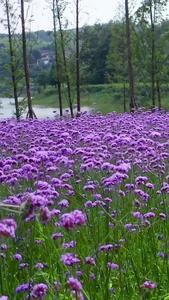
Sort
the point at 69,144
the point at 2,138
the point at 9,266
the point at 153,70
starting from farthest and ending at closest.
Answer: the point at 153,70 < the point at 2,138 < the point at 69,144 < the point at 9,266

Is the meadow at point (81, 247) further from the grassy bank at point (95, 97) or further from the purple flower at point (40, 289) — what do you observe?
the grassy bank at point (95, 97)

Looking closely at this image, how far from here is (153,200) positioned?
597cm

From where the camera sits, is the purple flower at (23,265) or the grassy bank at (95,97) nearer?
the purple flower at (23,265)

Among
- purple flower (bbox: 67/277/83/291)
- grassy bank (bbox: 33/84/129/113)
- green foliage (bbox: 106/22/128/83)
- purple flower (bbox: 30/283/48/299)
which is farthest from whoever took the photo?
grassy bank (bbox: 33/84/129/113)

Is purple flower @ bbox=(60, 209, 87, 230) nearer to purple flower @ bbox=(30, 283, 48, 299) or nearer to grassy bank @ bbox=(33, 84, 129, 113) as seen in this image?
purple flower @ bbox=(30, 283, 48, 299)

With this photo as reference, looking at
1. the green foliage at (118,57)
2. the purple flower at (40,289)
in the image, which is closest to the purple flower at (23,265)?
the purple flower at (40,289)

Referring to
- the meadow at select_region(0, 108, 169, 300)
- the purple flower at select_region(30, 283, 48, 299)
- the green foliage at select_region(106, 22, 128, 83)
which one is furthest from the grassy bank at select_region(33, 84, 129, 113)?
the purple flower at select_region(30, 283, 48, 299)

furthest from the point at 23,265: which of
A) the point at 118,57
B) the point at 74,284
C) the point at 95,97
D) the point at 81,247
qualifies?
the point at 95,97

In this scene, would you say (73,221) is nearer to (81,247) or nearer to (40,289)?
(40,289)

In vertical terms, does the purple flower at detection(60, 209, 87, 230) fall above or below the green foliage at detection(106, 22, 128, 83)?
below

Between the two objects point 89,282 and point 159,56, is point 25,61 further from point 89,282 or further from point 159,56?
point 89,282

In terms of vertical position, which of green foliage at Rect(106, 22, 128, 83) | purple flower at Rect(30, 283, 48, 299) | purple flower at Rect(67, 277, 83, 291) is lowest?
purple flower at Rect(30, 283, 48, 299)

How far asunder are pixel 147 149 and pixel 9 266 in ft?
10.2

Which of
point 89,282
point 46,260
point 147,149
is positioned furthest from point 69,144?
point 89,282
